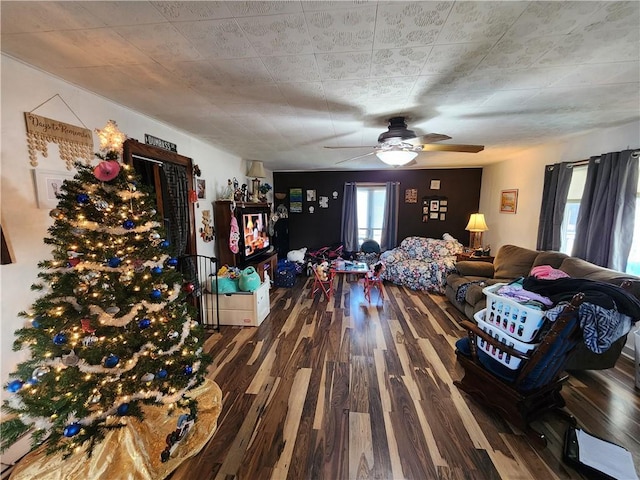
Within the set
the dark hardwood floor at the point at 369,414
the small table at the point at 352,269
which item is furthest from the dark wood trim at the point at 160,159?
the small table at the point at 352,269

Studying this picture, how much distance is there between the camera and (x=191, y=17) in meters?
1.09

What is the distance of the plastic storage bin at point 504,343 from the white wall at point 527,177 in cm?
251

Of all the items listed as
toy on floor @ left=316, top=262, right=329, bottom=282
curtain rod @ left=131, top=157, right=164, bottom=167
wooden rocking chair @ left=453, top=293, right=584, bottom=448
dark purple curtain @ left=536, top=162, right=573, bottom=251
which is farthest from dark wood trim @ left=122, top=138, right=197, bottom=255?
dark purple curtain @ left=536, top=162, right=573, bottom=251

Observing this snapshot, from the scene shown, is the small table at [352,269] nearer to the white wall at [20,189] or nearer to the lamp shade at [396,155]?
the lamp shade at [396,155]

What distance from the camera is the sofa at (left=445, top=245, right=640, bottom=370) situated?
7.14 ft

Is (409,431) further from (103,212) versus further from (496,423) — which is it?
(103,212)

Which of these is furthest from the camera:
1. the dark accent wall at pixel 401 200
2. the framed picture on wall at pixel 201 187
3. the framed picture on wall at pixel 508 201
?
the dark accent wall at pixel 401 200

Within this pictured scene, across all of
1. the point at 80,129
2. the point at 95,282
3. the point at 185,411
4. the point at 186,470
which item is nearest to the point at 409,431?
the point at 186,470

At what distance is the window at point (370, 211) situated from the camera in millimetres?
5973

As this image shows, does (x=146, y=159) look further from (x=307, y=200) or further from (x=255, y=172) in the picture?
(x=307, y=200)

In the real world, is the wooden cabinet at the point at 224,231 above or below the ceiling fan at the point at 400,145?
below

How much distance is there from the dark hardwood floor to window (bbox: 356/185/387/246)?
11.0 feet

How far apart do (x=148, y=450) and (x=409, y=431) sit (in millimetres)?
1621

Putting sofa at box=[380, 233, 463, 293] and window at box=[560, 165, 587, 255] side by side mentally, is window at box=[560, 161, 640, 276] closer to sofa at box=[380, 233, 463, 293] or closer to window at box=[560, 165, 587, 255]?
window at box=[560, 165, 587, 255]
